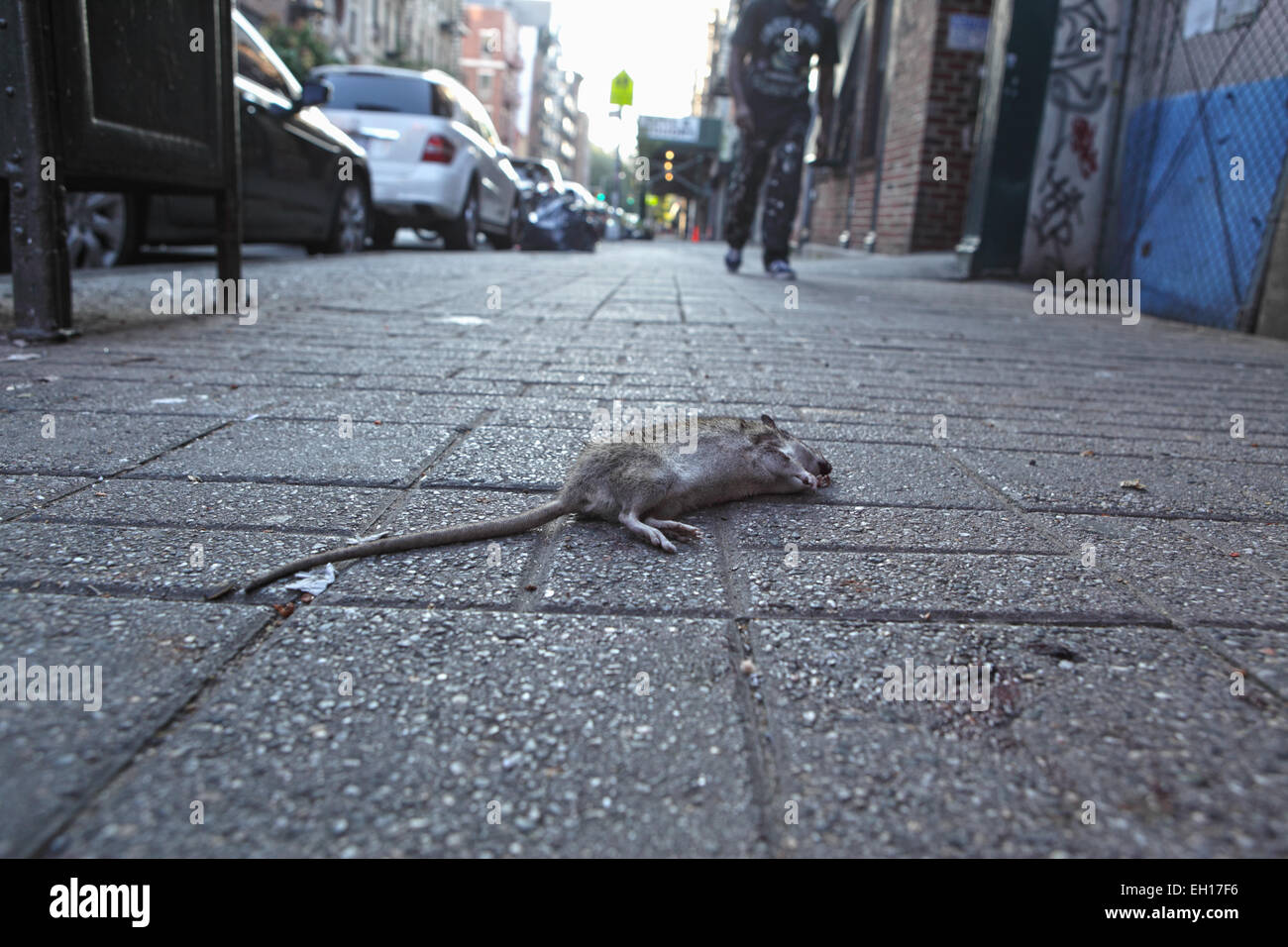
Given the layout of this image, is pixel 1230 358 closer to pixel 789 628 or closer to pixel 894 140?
pixel 789 628

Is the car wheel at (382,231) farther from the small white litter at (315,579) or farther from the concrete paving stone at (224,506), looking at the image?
the small white litter at (315,579)

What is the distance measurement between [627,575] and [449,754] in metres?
0.66

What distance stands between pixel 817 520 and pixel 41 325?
11.9 feet

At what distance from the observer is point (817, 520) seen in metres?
2.16

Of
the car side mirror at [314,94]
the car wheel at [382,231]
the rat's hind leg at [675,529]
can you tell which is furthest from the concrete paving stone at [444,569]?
→ the car wheel at [382,231]

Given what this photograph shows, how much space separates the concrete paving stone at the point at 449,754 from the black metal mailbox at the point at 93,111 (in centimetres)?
331

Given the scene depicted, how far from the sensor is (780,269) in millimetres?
9422

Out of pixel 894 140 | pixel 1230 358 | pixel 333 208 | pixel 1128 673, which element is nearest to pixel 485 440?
pixel 1128 673

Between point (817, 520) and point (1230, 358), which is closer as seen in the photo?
point (817, 520)

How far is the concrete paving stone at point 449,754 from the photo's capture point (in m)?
1.01

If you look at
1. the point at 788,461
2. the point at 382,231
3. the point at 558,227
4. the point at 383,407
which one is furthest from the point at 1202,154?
the point at 558,227

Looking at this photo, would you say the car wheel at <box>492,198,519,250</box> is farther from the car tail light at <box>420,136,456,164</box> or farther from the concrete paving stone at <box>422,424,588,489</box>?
the concrete paving stone at <box>422,424,588,489</box>

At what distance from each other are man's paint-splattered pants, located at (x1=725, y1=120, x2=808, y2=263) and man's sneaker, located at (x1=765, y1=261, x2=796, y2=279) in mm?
81
